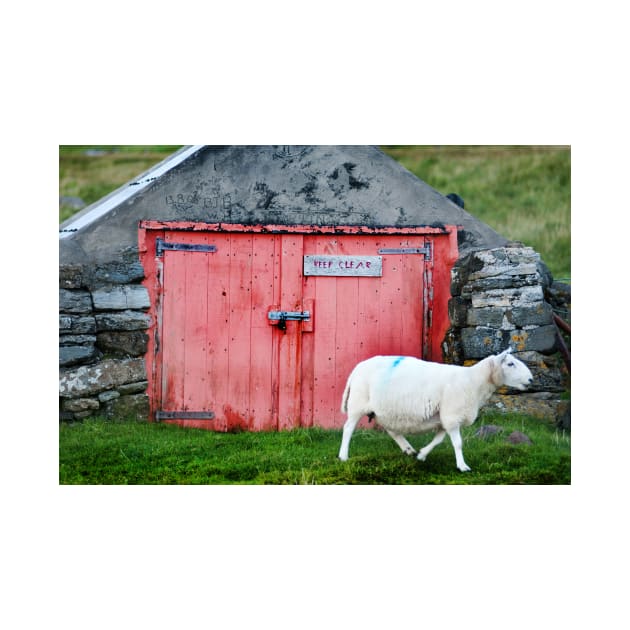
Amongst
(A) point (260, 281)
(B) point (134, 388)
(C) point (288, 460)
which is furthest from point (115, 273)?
(C) point (288, 460)

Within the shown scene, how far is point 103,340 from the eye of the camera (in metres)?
7.87

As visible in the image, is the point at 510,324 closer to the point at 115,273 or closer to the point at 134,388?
the point at 134,388

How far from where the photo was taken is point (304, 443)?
764cm

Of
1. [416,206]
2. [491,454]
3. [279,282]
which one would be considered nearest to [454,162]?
[416,206]

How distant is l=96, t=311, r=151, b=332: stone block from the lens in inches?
309

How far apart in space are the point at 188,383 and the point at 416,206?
111 inches

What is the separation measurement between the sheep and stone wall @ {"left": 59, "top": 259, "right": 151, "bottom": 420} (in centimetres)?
225

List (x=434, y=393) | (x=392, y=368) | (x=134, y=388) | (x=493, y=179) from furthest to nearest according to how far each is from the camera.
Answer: (x=493, y=179), (x=134, y=388), (x=392, y=368), (x=434, y=393)

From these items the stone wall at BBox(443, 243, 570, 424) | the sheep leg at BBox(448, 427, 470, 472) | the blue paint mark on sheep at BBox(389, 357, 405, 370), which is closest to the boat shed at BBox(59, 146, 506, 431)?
the stone wall at BBox(443, 243, 570, 424)

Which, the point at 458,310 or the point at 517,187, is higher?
the point at 517,187

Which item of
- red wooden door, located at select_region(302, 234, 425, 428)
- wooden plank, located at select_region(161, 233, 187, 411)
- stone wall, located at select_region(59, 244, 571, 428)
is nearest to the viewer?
stone wall, located at select_region(59, 244, 571, 428)

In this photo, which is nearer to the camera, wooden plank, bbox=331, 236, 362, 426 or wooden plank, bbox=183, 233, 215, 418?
wooden plank, bbox=183, 233, 215, 418

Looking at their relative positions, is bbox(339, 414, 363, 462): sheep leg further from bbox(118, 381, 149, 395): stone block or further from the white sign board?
bbox(118, 381, 149, 395): stone block

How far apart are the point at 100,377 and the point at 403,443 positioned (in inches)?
114
